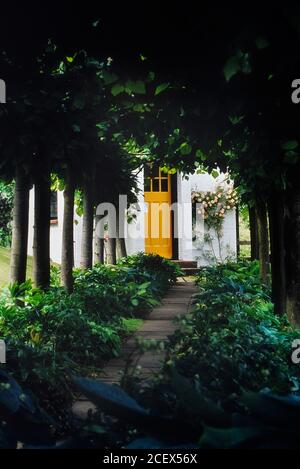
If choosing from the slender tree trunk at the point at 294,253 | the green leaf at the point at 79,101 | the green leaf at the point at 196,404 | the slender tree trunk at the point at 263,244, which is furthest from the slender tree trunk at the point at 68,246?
the green leaf at the point at 196,404

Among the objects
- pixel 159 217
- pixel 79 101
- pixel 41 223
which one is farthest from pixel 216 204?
pixel 79 101

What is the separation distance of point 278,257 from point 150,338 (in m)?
2.54

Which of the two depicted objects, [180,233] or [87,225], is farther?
[180,233]

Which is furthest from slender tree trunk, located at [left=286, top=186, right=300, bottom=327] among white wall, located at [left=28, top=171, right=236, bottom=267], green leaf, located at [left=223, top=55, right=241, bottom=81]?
white wall, located at [left=28, top=171, right=236, bottom=267]

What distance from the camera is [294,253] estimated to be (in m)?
7.01

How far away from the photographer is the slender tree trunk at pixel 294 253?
7.01 metres

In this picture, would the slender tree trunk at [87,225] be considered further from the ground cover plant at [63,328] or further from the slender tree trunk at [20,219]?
the slender tree trunk at [20,219]

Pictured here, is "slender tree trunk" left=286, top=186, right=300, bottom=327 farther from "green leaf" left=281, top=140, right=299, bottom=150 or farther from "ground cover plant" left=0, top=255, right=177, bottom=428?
"ground cover plant" left=0, top=255, right=177, bottom=428

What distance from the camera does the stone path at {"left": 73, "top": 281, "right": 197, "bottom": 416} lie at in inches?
124

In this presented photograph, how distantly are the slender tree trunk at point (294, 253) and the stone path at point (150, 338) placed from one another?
1.61 metres

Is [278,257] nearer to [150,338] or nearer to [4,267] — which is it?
[150,338]

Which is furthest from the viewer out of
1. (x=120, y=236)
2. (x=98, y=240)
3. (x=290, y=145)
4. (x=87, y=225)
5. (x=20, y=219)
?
(x=120, y=236)

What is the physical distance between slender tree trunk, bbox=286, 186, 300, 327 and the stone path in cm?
161
